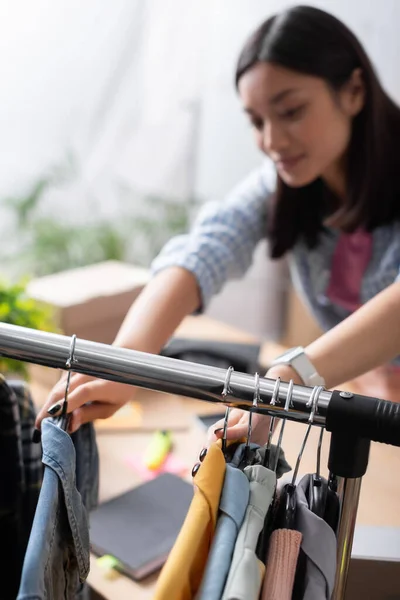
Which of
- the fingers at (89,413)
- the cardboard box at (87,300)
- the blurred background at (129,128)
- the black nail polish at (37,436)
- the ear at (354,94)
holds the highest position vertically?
the blurred background at (129,128)

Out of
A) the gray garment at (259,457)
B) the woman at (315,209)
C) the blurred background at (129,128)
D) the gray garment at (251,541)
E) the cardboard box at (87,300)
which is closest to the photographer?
the gray garment at (251,541)

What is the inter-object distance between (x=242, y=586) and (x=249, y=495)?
0.27 feet

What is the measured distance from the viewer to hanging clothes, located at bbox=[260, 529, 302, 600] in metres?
0.53

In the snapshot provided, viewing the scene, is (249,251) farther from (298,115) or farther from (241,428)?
(241,428)

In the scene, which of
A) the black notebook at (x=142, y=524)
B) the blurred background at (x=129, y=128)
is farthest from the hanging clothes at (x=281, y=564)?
the blurred background at (x=129, y=128)

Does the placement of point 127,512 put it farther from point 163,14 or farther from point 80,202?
point 163,14

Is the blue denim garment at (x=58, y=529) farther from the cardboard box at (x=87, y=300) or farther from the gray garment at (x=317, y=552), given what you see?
the cardboard box at (x=87, y=300)

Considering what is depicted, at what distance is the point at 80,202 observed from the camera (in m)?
2.30

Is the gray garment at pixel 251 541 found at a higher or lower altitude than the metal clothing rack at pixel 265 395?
lower

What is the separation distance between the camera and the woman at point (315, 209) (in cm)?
93

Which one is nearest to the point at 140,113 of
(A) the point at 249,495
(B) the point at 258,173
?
(B) the point at 258,173

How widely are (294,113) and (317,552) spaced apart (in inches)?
30.2

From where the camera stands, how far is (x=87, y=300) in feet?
4.94

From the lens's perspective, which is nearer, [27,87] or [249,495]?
[249,495]
